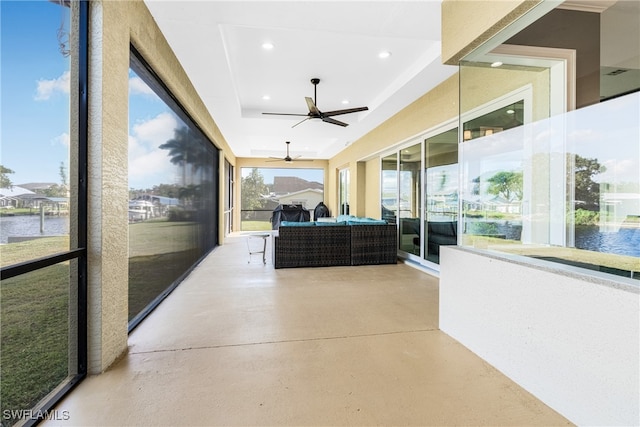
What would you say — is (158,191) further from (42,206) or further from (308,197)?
(308,197)

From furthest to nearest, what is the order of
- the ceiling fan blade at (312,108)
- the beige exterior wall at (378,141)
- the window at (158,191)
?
1. the ceiling fan blade at (312,108)
2. the beige exterior wall at (378,141)
3. the window at (158,191)

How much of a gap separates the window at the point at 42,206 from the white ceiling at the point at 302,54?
1.18 m

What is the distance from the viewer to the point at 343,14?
268 centimetres

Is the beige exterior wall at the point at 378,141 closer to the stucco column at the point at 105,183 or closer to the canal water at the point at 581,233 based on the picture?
the canal water at the point at 581,233

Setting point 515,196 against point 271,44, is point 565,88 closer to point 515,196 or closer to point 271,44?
point 515,196

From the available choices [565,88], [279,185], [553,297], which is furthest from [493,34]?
[279,185]

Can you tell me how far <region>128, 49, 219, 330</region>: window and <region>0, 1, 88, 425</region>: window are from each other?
763 millimetres

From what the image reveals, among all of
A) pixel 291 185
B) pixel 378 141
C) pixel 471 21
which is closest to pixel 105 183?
pixel 471 21

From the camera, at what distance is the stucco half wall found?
1.35 m

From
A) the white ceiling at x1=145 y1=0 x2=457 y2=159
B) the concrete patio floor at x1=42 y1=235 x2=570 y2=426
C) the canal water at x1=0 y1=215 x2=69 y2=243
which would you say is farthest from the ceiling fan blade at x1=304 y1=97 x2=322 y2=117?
the canal water at x1=0 y1=215 x2=69 y2=243

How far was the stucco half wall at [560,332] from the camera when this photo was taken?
53.0 inches

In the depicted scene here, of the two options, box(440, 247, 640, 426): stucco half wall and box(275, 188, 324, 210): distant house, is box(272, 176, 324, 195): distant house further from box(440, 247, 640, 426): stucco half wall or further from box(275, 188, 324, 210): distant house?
box(440, 247, 640, 426): stucco half wall

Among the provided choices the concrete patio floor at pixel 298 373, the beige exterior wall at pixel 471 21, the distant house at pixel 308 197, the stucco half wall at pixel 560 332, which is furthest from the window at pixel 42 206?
the distant house at pixel 308 197

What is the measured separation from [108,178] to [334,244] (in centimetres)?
374
